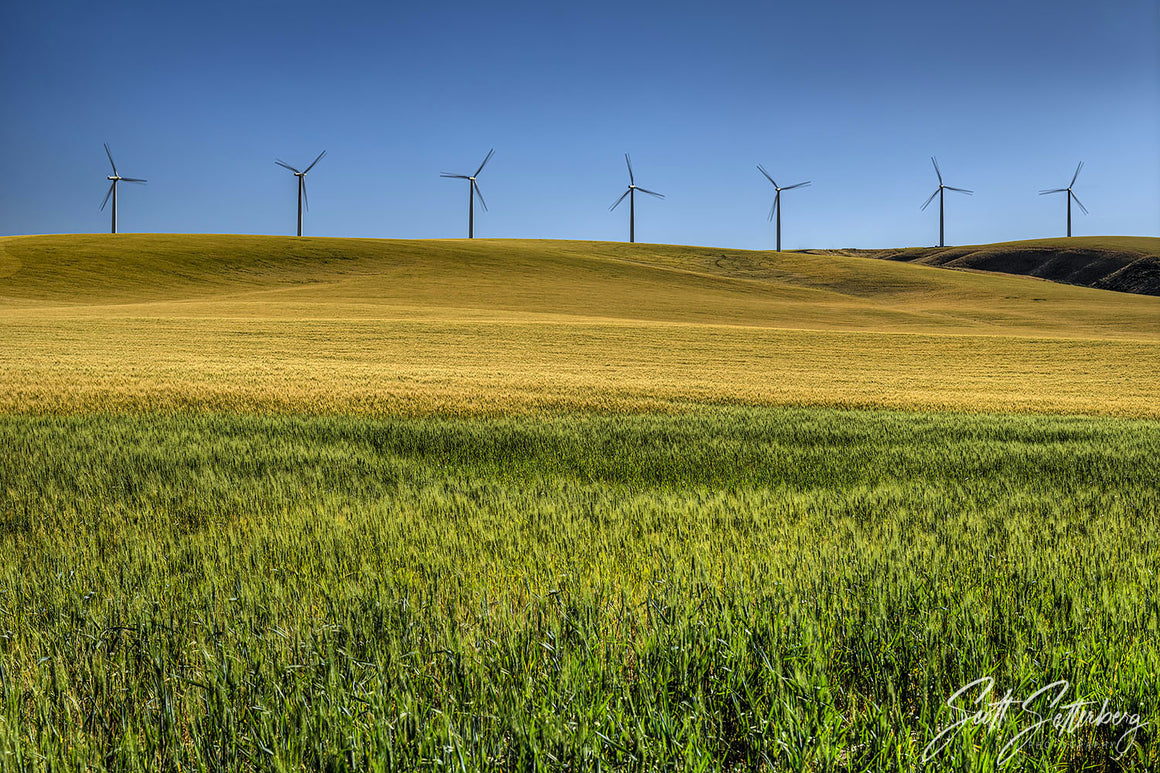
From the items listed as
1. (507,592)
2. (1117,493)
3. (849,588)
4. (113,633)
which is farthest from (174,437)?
(1117,493)

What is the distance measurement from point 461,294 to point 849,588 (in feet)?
196

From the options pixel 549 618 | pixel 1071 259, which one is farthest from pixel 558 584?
pixel 1071 259

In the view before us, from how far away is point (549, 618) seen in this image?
3.41 metres

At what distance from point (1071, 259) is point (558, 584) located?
147 m

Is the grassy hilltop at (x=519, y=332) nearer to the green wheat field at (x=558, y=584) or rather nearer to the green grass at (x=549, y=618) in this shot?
the green wheat field at (x=558, y=584)

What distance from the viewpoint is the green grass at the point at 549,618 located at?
7.84 ft

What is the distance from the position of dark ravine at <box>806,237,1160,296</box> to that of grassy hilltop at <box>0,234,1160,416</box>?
100.0ft

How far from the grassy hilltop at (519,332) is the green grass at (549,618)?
9.42 meters

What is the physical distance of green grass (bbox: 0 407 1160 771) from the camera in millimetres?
2389

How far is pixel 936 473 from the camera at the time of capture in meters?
9.05
